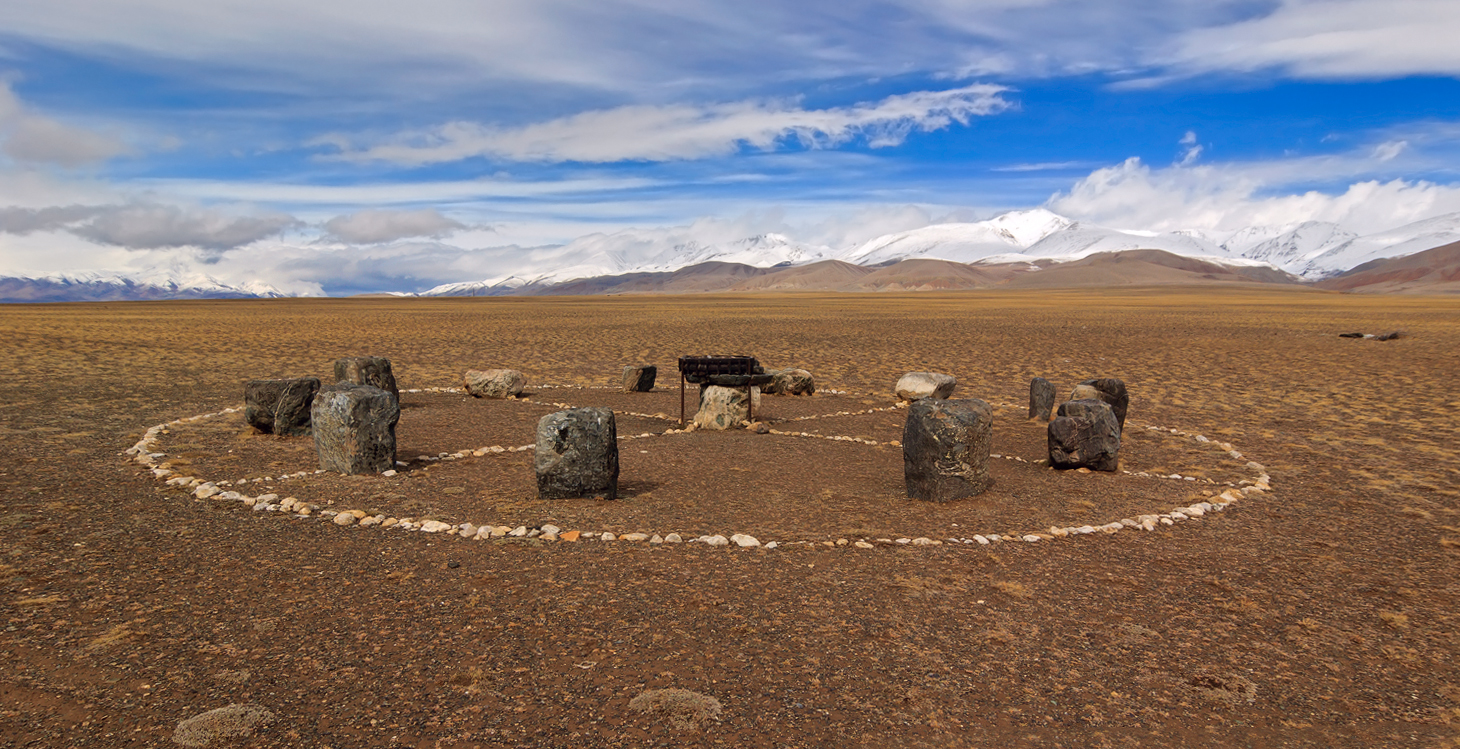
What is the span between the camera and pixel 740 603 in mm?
6480

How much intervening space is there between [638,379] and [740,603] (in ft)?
40.0

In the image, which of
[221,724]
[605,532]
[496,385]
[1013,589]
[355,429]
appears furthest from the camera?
[496,385]

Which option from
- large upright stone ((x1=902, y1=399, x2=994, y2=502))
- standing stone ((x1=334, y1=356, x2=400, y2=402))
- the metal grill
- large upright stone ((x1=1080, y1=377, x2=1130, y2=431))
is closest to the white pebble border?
large upright stone ((x1=902, y1=399, x2=994, y2=502))

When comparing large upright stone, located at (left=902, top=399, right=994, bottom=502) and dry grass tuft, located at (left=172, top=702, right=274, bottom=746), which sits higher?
large upright stone, located at (left=902, top=399, right=994, bottom=502)

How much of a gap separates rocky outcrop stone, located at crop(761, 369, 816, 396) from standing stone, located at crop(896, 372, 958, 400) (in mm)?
1985

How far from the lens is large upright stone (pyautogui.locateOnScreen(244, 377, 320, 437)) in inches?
493

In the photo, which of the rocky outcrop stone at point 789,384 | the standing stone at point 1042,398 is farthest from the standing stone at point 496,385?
the standing stone at point 1042,398

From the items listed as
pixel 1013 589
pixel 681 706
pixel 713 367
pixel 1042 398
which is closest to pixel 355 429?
pixel 713 367

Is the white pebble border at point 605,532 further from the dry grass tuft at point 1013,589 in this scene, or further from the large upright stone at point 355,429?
the dry grass tuft at point 1013,589

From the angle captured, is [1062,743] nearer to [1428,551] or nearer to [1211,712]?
[1211,712]

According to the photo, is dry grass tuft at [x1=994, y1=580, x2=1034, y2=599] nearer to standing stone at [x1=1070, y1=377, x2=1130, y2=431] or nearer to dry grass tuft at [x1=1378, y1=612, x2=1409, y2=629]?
dry grass tuft at [x1=1378, y1=612, x2=1409, y2=629]

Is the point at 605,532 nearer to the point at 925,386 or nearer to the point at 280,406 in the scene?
the point at 280,406

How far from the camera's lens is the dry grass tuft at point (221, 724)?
4.51 metres

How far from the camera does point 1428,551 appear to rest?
26.2 feet
